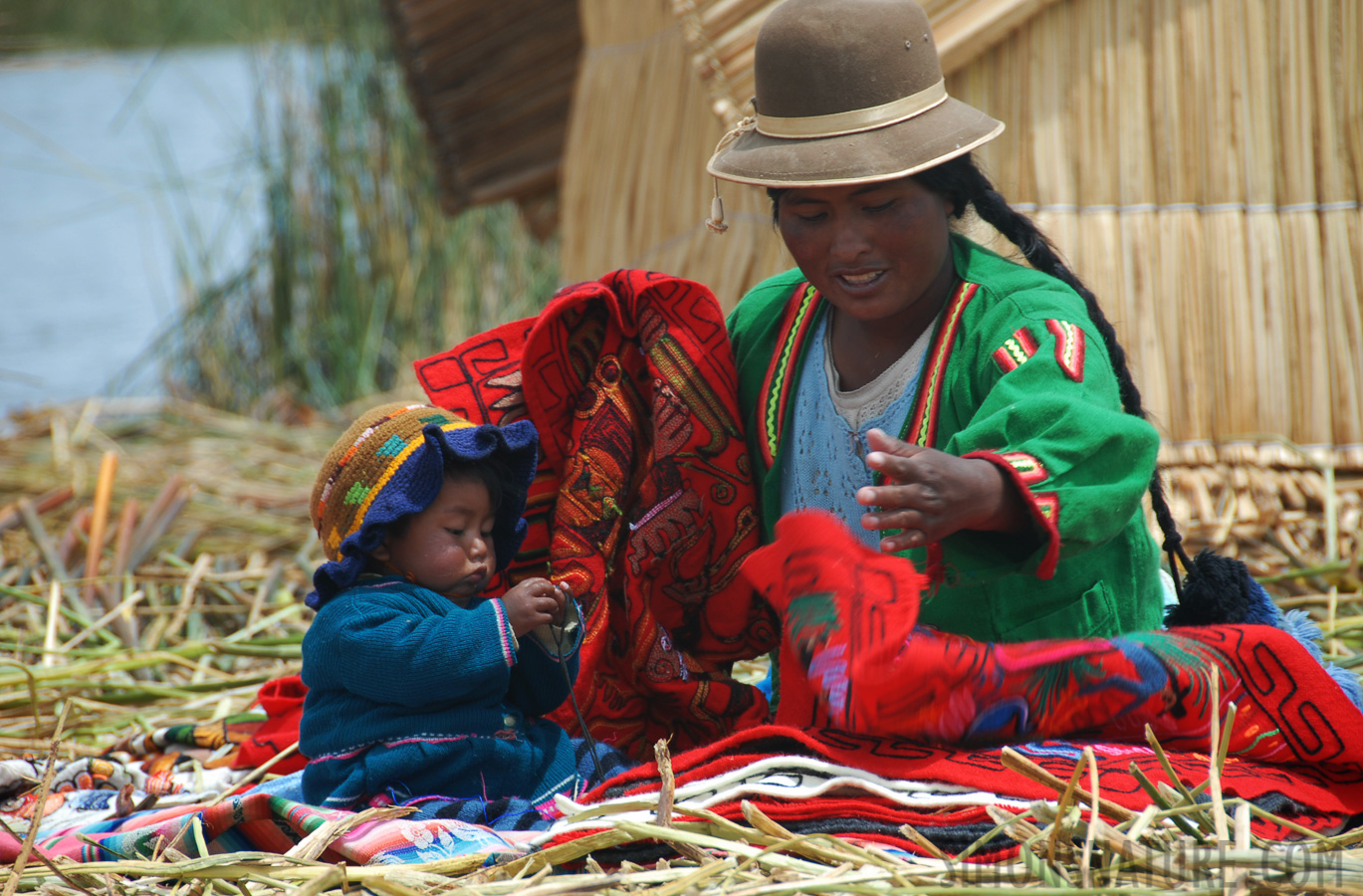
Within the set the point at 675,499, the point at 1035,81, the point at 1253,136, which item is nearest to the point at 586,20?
the point at 1035,81

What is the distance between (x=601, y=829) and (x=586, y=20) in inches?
130

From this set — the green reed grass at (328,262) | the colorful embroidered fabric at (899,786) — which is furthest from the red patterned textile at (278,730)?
the green reed grass at (328,262)

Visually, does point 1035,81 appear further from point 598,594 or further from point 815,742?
point 815,742

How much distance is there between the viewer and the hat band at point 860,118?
192 centimetres

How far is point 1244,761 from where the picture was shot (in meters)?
1.86

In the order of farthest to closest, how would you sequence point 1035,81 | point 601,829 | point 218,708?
point 1035,81 < point 218,708 < point 601,829

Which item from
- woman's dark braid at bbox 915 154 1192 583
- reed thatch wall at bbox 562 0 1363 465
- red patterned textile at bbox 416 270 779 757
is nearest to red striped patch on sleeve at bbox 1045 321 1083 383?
woman's dark braid at bbox 915 154 1192 583

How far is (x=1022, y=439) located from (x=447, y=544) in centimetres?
87

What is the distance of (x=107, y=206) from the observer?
5.02m

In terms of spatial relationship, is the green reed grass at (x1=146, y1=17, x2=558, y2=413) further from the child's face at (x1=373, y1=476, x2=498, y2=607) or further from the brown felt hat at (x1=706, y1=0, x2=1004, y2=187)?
the brown felt hat at (x1=706, y1=0, x2=1004, y2=187)

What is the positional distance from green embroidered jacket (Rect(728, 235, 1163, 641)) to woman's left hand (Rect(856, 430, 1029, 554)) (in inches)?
2.0

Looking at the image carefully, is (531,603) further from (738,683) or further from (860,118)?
(860,118)

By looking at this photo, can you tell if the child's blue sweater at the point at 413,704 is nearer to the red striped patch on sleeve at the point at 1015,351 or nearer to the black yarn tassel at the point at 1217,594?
the red striped patch on sleeve at the point at 1015,351

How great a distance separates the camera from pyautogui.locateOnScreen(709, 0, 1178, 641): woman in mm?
1684
